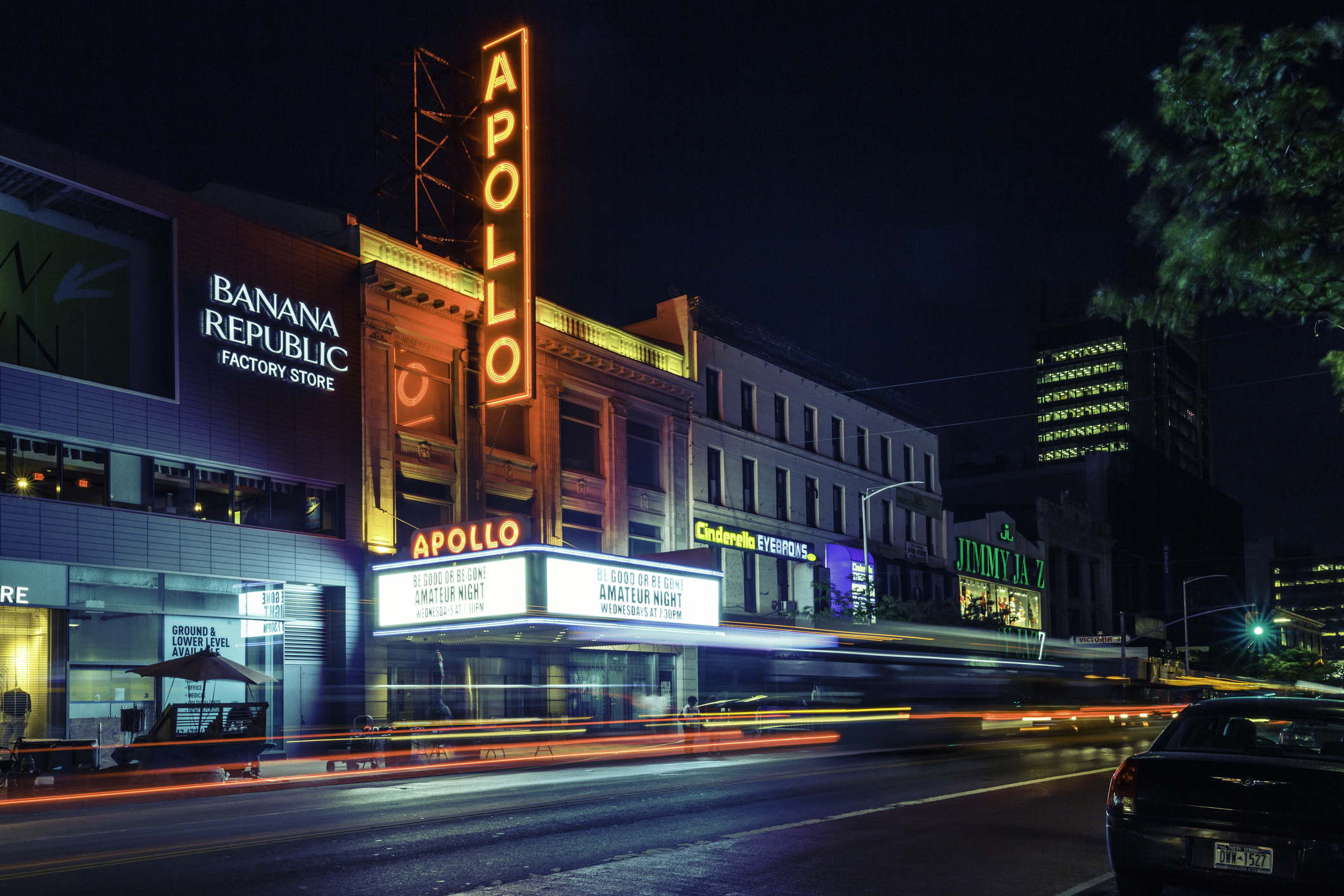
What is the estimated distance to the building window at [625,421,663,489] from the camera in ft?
129

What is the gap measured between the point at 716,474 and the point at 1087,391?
16543 cm

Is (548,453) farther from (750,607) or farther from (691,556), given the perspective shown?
(750,607)

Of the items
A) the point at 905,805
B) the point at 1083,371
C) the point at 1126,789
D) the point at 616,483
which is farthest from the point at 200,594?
the point at 1083,371

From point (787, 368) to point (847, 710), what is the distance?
24.5 meters

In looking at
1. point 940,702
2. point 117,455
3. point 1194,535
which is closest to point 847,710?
point 940,702

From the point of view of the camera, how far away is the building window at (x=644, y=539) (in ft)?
128

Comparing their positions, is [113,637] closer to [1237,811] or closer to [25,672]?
[25,672]

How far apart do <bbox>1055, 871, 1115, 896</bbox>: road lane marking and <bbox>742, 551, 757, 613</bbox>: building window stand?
1282 inches

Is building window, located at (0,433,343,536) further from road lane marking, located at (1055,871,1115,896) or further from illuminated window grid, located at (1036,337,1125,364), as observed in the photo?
illuminated window grid, located at (1036,337,1125,364)

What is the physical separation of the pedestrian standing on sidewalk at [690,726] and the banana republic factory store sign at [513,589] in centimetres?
264

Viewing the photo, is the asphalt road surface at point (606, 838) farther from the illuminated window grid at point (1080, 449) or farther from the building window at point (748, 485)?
the illuminated window grid at point (1080, 449)

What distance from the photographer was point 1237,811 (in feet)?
26.4

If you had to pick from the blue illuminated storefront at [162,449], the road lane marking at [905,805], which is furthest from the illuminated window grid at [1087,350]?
the road lane marking at [905,805]

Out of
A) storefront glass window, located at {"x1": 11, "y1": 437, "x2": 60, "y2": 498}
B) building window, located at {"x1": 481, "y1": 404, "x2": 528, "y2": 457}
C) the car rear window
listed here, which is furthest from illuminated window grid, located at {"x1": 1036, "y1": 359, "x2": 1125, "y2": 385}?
the car rear window
